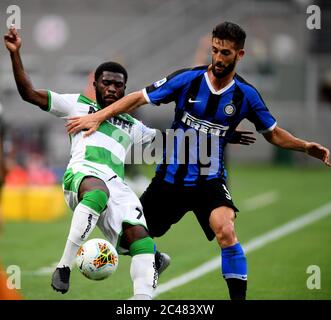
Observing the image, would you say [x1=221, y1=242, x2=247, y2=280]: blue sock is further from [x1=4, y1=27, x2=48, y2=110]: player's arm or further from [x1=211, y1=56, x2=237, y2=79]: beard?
[x1=4, y1=27, x2=48, y2=110]: player's arm

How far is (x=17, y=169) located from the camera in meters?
18.6

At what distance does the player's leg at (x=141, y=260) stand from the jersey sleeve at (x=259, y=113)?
141 centimetres

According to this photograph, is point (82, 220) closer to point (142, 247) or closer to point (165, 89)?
point (142, 247)

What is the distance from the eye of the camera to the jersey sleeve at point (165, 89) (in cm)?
779

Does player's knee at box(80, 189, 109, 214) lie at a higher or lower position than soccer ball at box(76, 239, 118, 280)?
higher

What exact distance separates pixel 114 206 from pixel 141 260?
611 mm

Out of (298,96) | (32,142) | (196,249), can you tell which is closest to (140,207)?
(196,249)

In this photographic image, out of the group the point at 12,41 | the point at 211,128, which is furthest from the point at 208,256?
the point at 12,41

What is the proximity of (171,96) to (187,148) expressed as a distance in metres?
0.50

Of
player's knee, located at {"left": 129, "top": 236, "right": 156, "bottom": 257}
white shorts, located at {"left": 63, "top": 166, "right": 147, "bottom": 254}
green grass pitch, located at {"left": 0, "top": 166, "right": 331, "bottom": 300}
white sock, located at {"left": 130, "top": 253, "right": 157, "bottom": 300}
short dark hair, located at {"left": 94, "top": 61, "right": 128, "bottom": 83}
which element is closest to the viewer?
white sock, located at {"left": 130, "top": 253, "right": 157, "bottom": 300}

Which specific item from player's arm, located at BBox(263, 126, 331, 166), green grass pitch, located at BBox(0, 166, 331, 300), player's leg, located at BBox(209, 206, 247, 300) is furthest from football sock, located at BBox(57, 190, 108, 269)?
player's arm, located at BBox(263, 126, 331, 166)

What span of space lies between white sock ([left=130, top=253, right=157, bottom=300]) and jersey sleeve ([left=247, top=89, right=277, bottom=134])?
1568mm

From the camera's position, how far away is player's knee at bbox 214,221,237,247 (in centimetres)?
756

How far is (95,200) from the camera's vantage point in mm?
7438
